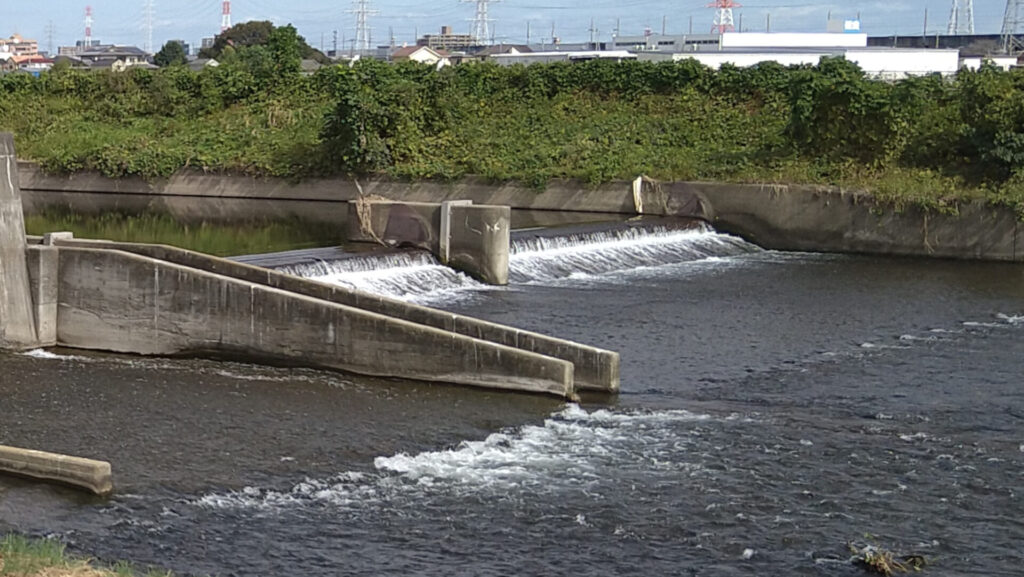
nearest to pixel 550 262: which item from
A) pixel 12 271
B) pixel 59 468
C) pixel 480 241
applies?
pixel 480 241

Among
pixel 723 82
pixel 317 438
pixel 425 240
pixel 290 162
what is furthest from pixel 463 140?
pixel 317 438

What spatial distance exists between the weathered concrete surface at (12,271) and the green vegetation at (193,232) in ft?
29.7

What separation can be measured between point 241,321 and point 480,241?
26.8 ft

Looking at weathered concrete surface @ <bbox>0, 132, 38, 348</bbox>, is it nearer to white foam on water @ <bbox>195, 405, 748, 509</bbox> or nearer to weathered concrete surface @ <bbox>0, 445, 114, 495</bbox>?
weathered concrete surface @ <bbox>0, 445, 114, 495</bbox>

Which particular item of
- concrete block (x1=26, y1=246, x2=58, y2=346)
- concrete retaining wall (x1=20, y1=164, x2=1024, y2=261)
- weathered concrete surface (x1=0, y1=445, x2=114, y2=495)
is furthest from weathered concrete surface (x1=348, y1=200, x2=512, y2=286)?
weathered concrete surface (x1=0, y1=445, x2=114, y2=495)

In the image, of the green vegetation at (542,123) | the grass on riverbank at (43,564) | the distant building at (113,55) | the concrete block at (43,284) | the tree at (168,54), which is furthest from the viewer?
the distant building at (113,55)

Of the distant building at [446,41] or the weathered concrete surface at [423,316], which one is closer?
the weathered concrete surface at [423,316]

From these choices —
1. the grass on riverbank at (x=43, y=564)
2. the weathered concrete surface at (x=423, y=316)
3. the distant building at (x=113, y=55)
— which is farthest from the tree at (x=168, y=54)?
the grass on riverbank at (x=43, y=564)

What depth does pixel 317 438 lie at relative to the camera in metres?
14.7

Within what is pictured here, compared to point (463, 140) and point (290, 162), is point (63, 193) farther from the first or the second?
point (463, 140)

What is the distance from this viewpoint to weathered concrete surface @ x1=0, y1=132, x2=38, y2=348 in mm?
18781

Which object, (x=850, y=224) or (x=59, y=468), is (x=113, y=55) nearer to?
(x=850, y=224)

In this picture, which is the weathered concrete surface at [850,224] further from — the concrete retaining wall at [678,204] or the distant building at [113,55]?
the distant building at [113,55]

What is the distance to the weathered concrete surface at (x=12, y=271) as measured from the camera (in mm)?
18781
